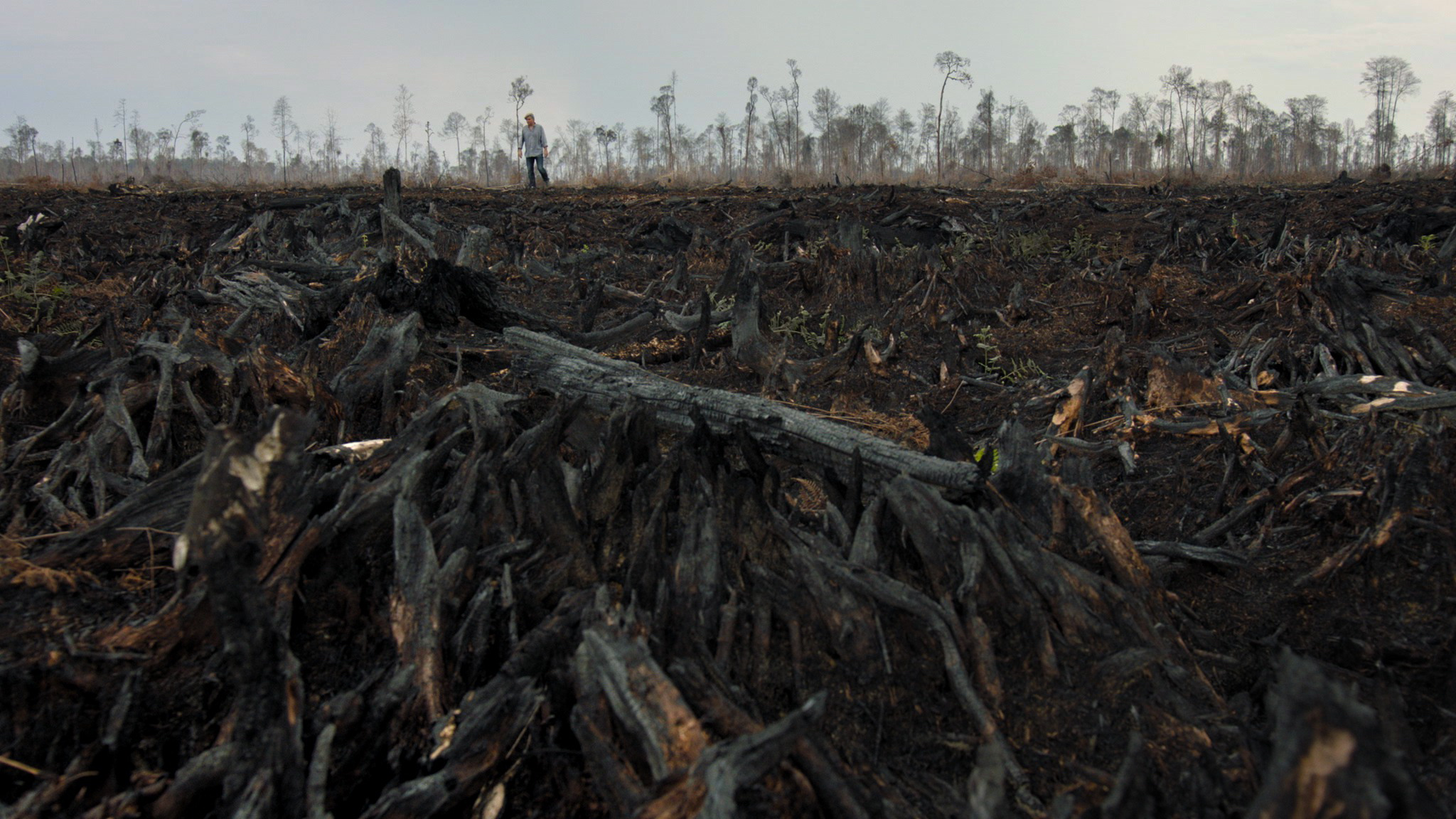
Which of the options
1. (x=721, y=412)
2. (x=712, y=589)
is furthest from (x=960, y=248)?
(x=712, y=589)

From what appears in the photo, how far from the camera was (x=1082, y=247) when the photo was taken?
350 inches

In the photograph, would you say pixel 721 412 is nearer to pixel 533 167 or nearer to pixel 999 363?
pixel 999 363

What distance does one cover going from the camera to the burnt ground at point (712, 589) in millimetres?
1523

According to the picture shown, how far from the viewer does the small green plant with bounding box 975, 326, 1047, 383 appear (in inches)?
200

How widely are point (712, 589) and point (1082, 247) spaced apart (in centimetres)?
822

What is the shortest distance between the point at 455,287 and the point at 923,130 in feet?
206

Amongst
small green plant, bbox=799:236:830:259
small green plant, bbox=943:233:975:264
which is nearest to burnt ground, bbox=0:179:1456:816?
small green plant, bbox=799:236:830:259

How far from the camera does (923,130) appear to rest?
203 ft

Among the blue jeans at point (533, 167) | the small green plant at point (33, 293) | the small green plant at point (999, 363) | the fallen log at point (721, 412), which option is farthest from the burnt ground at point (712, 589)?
the blue jeans at point (533, 167)

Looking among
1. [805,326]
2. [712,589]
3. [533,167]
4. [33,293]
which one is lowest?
[712,589]

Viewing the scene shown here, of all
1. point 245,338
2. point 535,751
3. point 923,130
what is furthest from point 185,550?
point 923,130

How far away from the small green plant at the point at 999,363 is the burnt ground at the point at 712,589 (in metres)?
0.32

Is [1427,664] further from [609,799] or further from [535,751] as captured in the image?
[535,751]

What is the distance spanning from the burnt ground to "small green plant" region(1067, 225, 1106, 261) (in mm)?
4128
